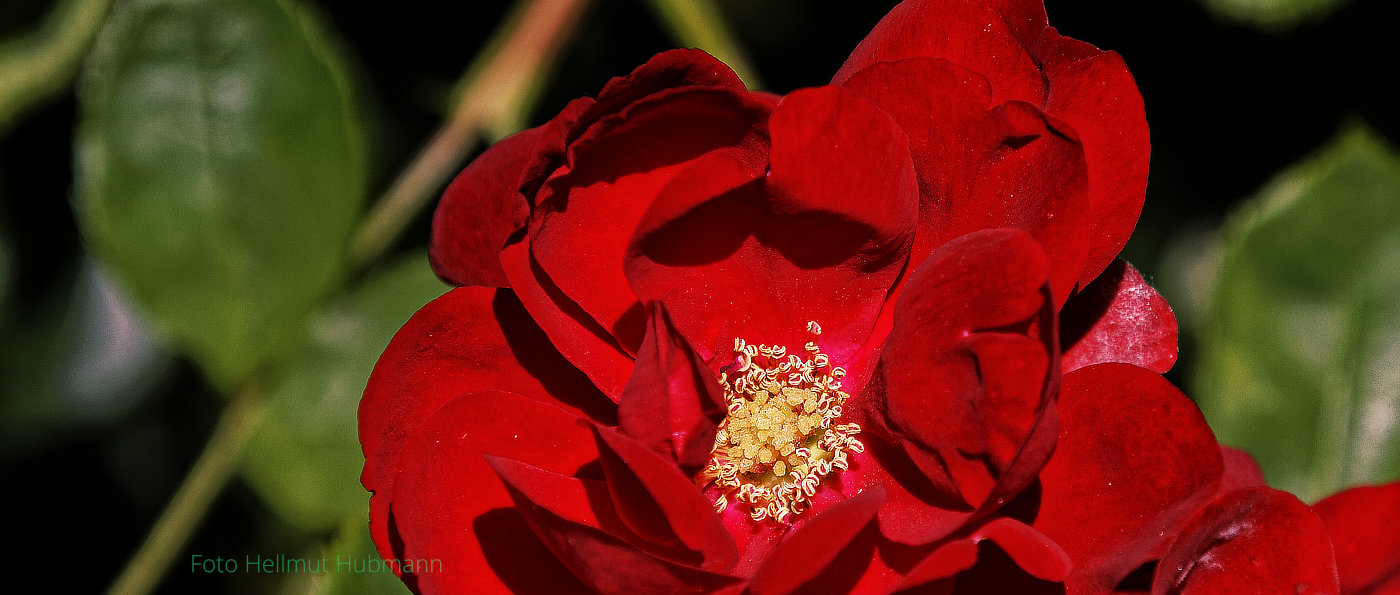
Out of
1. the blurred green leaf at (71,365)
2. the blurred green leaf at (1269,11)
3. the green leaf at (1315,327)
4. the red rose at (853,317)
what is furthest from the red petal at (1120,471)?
the blurred green leaf at (71,365)

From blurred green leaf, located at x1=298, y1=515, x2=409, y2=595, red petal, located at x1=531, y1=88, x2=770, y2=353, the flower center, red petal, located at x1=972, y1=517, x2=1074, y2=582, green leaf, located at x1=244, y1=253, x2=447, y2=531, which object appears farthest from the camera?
green leaf, located at x1=244, y1=253, x2=447, y2=531

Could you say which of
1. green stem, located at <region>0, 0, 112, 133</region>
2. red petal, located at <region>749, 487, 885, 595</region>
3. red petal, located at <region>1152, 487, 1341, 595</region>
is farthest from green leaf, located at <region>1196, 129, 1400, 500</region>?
green stem, located at <region>0, 0, 112, 133</region>

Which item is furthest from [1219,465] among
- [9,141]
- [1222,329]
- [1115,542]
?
[9,141]

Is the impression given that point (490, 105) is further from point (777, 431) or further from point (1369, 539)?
point (1369, 539)

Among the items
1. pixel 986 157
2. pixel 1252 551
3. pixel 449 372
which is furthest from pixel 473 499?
pixel 1252 551

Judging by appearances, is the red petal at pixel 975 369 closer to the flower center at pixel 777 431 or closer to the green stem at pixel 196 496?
the flower center at pixel 777 431

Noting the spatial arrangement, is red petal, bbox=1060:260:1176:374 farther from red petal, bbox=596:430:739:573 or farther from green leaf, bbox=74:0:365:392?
green leaf, bbox=74:0:365:392
